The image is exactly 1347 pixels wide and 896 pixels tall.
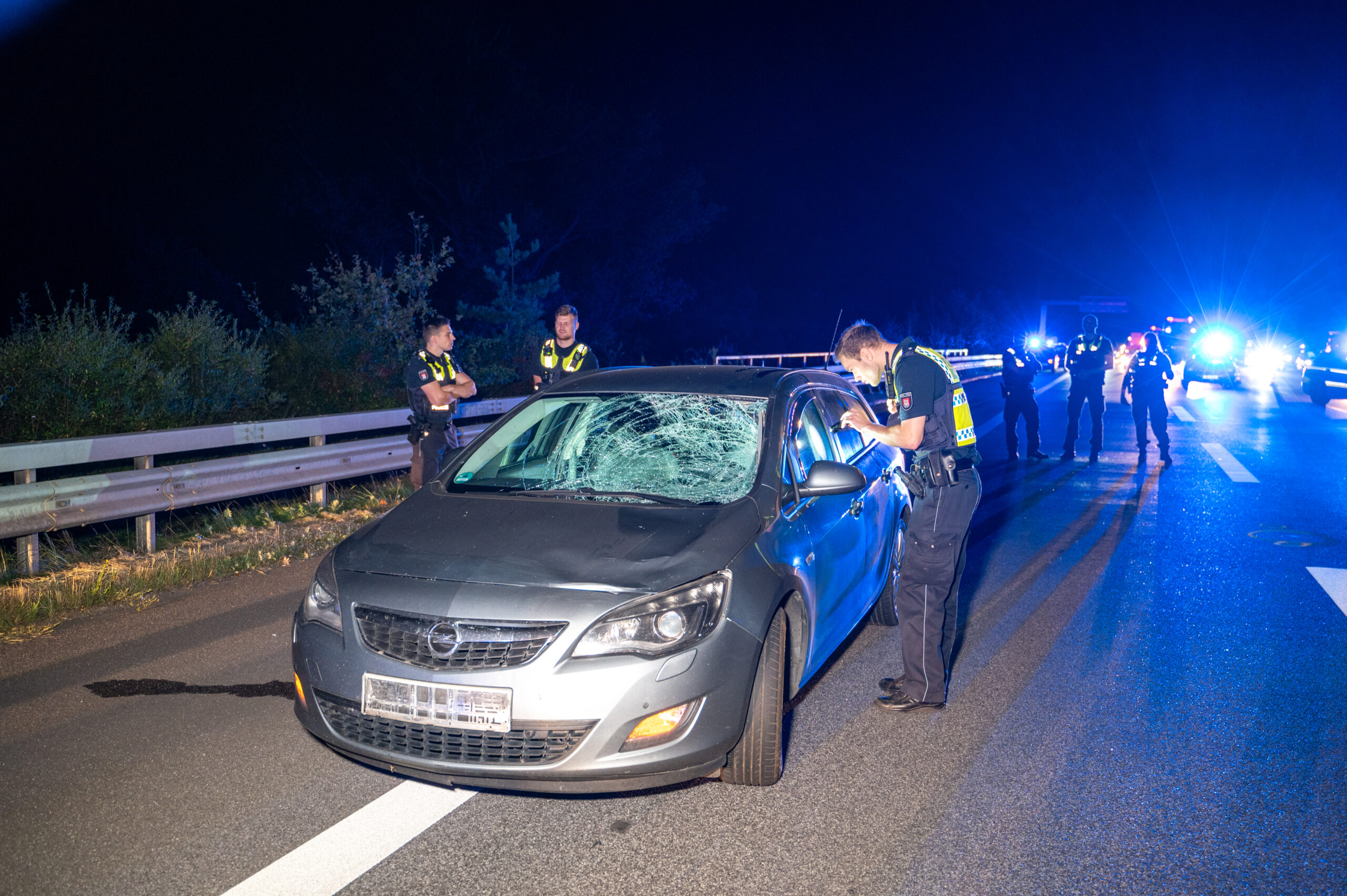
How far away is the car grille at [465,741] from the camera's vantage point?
324 centimetres

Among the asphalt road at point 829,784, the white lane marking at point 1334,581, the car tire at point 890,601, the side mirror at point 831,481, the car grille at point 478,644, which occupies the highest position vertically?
the side mirror at point 831,481

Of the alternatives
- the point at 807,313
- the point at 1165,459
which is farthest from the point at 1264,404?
the point at 807,313

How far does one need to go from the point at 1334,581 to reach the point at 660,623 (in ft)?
19.0

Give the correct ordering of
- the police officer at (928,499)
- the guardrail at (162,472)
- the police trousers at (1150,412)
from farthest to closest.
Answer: the police trousers at (1150,412), the guardrail at (162,472), the police officer at (928,499)

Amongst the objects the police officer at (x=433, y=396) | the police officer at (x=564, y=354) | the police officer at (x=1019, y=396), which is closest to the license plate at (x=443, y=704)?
the police officer at (x=433, y=396)

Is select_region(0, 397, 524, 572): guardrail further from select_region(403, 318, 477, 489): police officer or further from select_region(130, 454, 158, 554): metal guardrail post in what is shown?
select_region(403, 318, 477, 489): police officer

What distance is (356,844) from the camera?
3.25 metres

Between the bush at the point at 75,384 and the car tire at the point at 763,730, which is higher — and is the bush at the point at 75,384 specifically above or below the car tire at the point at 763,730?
above

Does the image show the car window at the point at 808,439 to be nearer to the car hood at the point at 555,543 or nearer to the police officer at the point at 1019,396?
the car hood at the point at 555,543

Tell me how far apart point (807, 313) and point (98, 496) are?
316ft

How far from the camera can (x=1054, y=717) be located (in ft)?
14.6

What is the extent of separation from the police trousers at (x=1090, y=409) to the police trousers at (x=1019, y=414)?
458mm

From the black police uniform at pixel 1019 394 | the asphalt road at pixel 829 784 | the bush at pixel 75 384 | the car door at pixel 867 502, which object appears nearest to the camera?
the asphalt road at pixel 829 784

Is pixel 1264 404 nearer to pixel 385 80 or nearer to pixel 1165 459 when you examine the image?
pixel 1165 459
